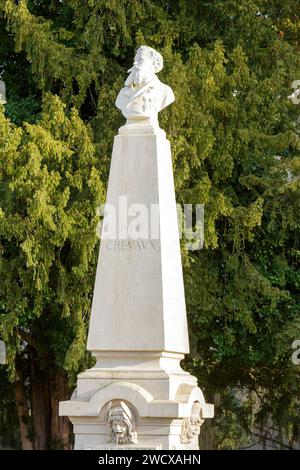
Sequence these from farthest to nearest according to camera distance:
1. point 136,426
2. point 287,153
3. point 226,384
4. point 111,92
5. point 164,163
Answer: point 226,384, point 287,153, point 111,92, point 164,163, point 136,426

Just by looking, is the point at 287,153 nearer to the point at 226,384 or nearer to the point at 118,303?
the point at 226,384

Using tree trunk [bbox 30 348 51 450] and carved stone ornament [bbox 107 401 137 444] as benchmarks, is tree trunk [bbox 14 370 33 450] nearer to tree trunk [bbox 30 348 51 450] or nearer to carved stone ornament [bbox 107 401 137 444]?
tree trunk [bbox 30 348 51 450]

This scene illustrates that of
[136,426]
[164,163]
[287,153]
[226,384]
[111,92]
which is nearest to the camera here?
[136,426]

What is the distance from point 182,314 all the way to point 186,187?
26.5ft

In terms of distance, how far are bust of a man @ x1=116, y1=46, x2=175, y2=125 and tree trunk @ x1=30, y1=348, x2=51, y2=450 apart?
1090 cm

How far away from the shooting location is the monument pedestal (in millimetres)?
13414

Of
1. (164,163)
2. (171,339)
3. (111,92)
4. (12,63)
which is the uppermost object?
(12,63)

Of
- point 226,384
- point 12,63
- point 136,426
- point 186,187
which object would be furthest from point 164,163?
point 226,384

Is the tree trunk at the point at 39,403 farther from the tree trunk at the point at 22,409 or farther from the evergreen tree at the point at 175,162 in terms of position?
the tree trunk at the point at 22,409

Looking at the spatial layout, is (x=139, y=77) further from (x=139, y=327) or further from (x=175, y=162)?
(x=175, y=162)

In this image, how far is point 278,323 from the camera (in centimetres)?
2311

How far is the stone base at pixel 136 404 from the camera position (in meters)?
13.4

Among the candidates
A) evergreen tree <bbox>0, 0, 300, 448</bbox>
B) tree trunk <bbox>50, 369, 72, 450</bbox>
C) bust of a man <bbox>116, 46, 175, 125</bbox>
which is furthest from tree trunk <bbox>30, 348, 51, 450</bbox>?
bust of a man <bbox>116, 46, 175, 125</bbox>

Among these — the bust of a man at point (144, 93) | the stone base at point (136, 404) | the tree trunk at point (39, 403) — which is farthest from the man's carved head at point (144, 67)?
the tree trunk at point (39, 403)
